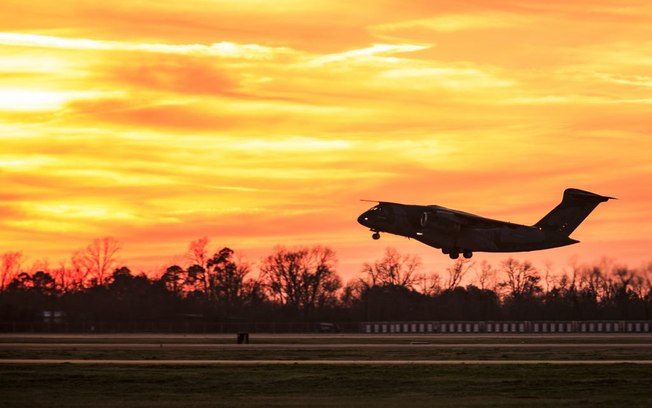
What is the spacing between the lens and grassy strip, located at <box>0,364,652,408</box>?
40.3m

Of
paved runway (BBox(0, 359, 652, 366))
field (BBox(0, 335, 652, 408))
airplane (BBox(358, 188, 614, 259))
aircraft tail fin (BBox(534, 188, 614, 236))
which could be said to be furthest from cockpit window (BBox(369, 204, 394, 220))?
paved runway (BBox(0, 359, 652, 366))

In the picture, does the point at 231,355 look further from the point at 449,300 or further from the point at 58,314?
the point at 449,300

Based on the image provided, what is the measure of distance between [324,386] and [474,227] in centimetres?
3697

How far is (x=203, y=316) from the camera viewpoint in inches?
5512

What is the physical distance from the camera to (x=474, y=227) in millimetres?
80625

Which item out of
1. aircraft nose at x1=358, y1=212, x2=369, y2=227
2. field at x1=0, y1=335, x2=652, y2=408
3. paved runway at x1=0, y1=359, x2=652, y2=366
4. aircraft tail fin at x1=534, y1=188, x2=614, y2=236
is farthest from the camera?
aircraft tail fin at x1=534, y1=188, x2=614, y2=236

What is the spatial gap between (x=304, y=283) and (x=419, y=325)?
131 feet

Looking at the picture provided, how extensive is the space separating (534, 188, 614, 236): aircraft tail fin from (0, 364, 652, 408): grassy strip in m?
31.4

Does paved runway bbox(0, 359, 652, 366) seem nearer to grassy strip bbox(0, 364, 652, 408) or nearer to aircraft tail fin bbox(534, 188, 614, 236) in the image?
grassy strip bbox(0, 364, 652, 408)

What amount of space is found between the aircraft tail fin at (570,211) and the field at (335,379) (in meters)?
18.0

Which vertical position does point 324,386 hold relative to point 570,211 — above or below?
below

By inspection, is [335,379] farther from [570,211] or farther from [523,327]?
[523,327]

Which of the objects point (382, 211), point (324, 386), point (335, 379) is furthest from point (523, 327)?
point (324, 386)

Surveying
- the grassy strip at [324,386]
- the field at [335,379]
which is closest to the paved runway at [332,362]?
the field at [335,379]
